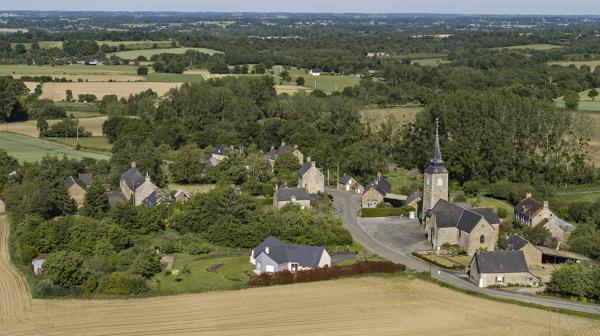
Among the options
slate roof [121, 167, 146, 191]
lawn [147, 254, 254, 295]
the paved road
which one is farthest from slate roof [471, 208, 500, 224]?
slate roof [121, 167, 146, 191]

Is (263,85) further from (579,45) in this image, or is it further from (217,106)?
(579,45)

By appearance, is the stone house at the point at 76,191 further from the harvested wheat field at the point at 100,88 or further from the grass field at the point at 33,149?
the harvested wheat field at the point at 100,88

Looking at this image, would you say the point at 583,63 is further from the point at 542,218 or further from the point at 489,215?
the point at 489,215

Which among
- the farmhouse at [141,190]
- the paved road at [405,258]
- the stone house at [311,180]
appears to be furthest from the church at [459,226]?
the farmhouse at [141,190]

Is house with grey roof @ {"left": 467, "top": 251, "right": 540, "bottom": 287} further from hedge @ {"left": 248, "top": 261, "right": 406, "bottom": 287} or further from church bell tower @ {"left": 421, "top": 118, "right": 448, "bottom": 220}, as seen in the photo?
church bell tower @ {"left": 421, "top": 118, "right": 448, "bottom": 220}

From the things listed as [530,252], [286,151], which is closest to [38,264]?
[530,252]

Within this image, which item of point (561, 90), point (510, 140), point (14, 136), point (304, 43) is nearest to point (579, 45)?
point (304, 43)
